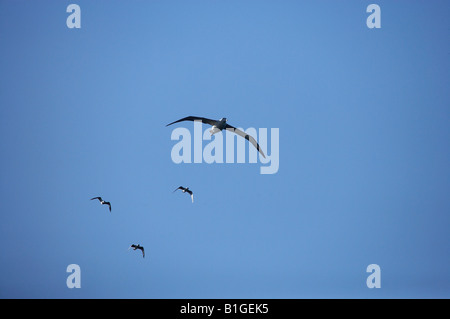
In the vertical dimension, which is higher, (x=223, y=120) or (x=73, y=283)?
(x=223, y=120)
